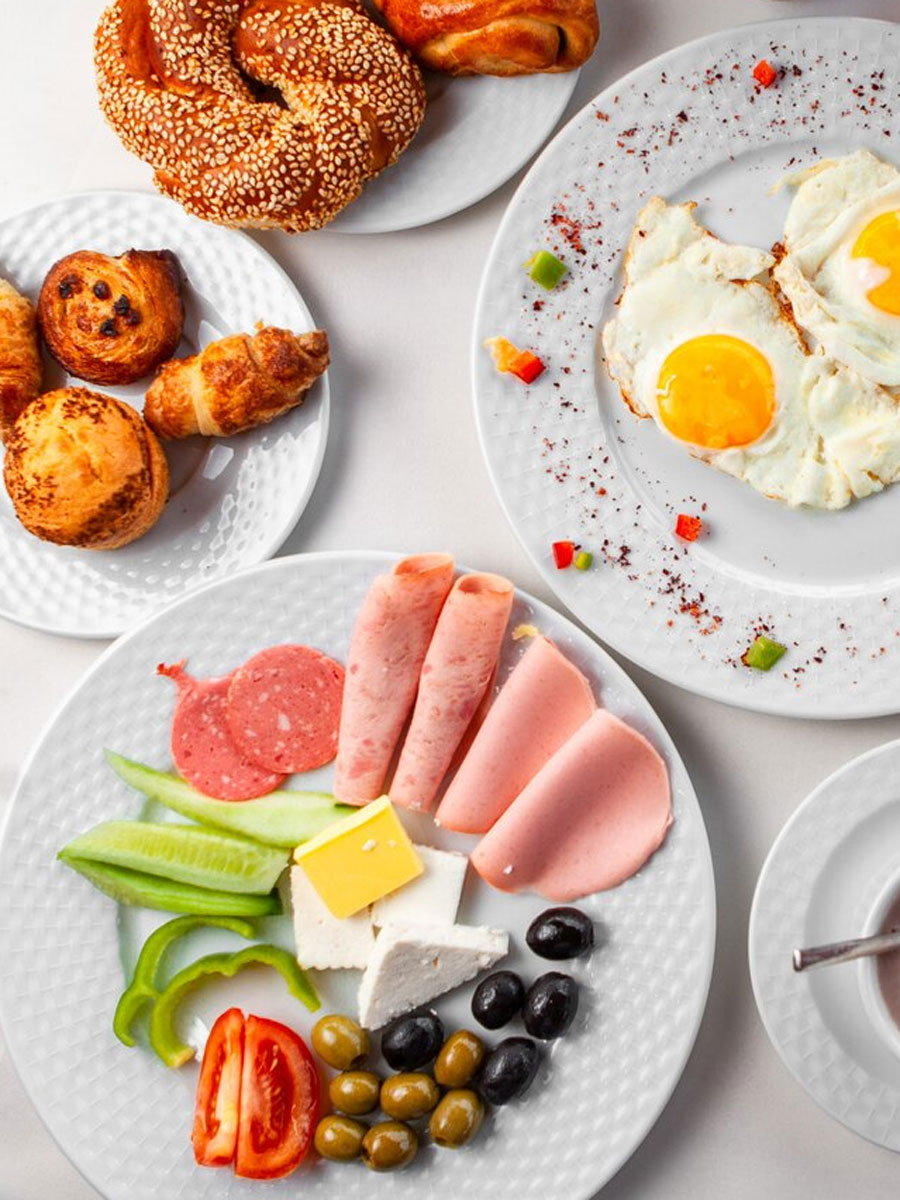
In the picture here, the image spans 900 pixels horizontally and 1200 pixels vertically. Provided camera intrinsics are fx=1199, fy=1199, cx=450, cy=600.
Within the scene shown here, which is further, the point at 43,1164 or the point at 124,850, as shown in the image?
the point at 43,1164

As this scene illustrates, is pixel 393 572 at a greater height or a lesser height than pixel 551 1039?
greater

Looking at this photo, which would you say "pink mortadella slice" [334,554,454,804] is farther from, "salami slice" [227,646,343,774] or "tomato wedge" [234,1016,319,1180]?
"tomato wedge" [234,1016,319,1180]

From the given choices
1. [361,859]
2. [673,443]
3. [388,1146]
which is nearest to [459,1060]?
[388,1146]

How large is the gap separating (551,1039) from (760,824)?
0.58 meters

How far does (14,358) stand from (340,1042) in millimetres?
1431

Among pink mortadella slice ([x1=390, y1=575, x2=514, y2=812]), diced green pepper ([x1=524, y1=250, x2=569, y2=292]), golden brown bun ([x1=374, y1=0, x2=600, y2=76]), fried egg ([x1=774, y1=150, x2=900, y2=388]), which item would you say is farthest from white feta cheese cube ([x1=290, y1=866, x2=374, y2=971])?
golden brown bun ([x1=374, y1=0, x2=600, y2=76])

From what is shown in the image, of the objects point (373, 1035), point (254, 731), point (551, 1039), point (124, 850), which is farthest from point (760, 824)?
point (124, 850)

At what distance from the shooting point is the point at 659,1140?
2.35m

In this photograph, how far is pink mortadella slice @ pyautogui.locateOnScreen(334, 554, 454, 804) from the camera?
2230 mm

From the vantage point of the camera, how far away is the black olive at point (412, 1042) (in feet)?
7.29

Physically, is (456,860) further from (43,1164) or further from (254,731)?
(43,1164)

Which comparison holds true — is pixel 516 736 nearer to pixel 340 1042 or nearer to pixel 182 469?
pixel 340 1042

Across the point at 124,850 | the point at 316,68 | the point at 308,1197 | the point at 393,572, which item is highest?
the point at 316,68

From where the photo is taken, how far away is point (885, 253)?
2193mm
